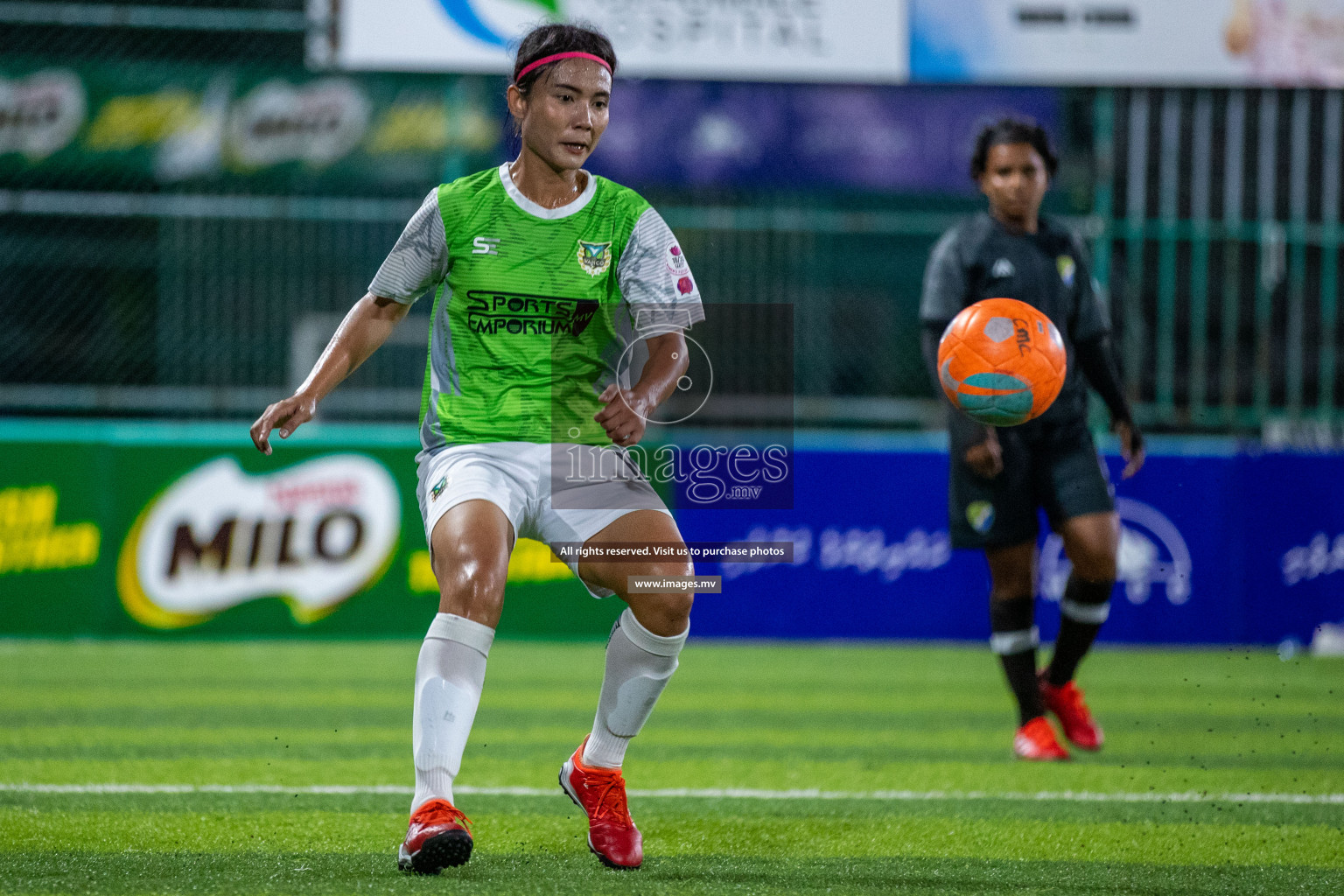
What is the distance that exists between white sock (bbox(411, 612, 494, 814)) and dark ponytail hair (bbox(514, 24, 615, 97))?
4.28 feet

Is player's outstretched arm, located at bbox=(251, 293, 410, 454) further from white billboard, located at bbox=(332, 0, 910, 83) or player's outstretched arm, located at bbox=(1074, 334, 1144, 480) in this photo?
white billboard, located at bbox=(332, 0, 910, 83)

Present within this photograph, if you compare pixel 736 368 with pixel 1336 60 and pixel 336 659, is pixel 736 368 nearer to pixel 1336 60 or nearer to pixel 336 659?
pixel 336 659

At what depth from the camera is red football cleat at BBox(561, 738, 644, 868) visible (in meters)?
3.95

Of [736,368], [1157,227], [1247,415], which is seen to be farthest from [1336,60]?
[736,368]

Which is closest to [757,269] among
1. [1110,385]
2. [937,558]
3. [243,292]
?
[937,558]

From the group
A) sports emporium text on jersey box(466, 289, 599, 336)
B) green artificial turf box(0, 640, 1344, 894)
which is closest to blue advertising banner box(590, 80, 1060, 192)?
green artificial turf box(0, 640, 1344, 894)

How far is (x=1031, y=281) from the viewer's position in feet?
19.6

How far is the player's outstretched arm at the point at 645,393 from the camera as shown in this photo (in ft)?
12.7

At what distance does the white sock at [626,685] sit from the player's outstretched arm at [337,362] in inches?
35.9

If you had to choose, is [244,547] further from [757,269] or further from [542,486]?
[542,486]

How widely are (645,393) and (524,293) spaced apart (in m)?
0.40

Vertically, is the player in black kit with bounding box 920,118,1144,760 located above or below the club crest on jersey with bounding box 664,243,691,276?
below

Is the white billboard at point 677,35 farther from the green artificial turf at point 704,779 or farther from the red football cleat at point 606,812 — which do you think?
the red football cleat at point 606,812

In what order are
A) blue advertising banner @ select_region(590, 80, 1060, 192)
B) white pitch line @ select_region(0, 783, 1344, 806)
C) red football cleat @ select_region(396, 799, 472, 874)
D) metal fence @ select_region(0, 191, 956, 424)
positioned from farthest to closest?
blue advertising banner @ select_region(590, 80, 1060, 192) < metal fence @ select_region(0, 191, 956, 424) < white pitch line @ select_region(0, 783, 1344, 806) < red football cleat @ select_region(396, 799, 472, 874)
